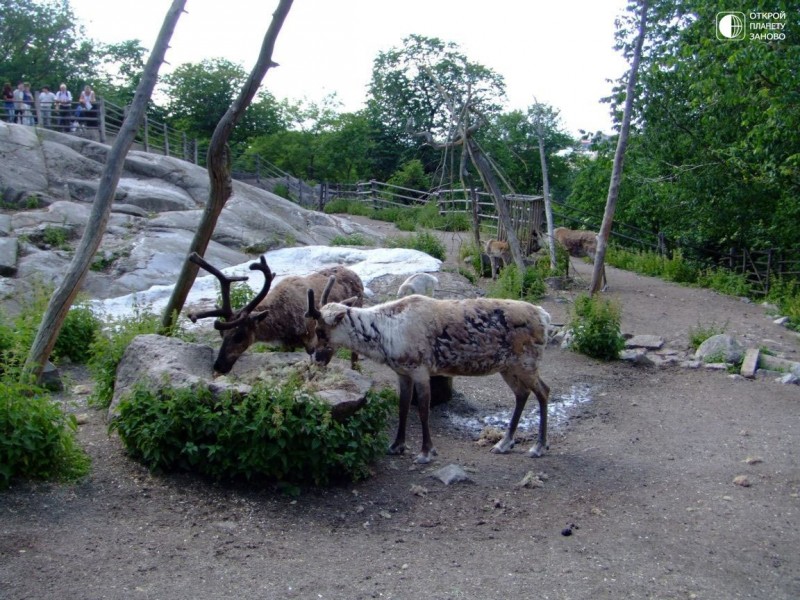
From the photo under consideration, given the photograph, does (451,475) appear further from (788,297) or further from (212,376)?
(788,297)

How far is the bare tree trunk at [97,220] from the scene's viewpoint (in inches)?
288

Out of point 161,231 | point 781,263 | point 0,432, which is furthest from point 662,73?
point 0,432

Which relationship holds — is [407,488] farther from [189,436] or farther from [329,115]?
[329,115]

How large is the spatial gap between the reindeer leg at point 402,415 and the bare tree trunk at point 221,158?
2878mm

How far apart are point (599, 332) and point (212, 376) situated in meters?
6.96

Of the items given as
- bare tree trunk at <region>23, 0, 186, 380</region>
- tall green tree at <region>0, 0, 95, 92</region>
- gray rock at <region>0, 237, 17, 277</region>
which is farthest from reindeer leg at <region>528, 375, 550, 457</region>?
tall green tree at <region>0, 0, 95, 92</region>

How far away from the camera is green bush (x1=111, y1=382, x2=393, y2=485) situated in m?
6.12

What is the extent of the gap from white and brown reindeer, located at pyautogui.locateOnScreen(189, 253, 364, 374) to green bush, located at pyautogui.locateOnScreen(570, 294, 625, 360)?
4.25 metres

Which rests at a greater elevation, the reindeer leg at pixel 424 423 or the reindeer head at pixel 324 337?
the reindeer head at pixel 324 337

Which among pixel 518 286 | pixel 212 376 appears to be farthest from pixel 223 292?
pixel 518 286

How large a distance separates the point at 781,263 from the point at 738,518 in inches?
658

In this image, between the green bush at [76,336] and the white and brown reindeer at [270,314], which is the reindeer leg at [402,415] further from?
the green bush at [76,336]

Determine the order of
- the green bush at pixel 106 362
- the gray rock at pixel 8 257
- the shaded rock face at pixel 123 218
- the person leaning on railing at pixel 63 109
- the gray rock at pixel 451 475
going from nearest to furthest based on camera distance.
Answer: the gray rock at pixel 451 475 → the green bush at pixel 106 362 → the gray rock at pixel 8 257 → the shaded rock face at pixel 123 218 → the person leaning on railing at pixel 63 109

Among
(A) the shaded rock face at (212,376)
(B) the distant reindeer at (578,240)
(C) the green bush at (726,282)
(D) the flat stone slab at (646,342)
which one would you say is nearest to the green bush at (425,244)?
(B) the distant reindeer at (578,240)
